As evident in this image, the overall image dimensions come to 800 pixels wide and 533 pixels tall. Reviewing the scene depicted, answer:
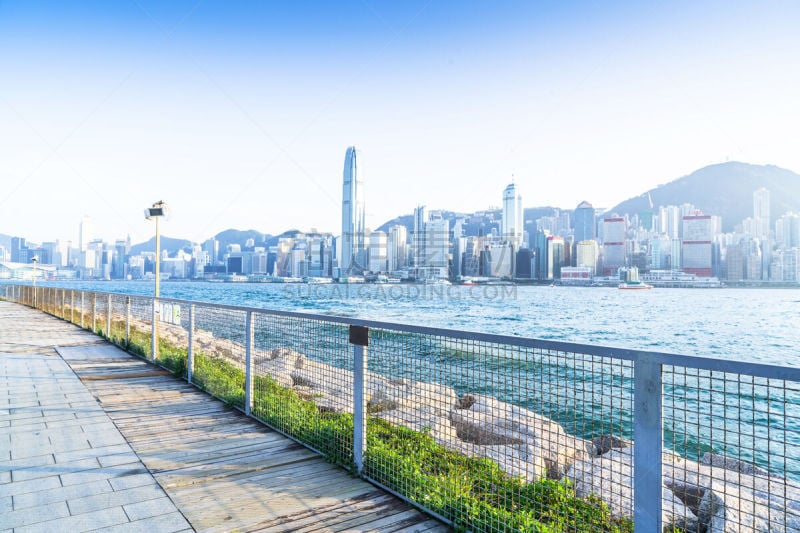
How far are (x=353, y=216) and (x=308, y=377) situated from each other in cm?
5481

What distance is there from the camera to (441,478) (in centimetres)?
314

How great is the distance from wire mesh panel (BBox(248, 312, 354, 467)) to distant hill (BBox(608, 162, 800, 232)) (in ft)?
391

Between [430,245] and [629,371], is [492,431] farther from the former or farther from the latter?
[430,245]

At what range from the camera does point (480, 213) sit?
3499 inches

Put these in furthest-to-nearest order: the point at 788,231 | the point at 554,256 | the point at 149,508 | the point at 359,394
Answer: the point at 554,256
the point at 788,231
the point at 359,394
the point at 149,508

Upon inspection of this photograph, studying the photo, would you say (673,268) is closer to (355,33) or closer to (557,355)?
(355,33)

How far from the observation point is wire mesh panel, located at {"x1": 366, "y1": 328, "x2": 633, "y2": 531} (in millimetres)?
2588

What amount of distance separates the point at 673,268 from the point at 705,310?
43.4 meters

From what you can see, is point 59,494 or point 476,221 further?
point 476,221

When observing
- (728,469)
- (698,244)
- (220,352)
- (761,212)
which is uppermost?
(761,212)

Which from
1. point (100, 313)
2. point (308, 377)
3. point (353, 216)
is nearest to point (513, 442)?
point (308, 377)

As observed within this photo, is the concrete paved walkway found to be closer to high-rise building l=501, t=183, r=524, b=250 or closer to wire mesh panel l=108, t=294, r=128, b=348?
wire mesh panel l=108, t=294, r=128, b=348

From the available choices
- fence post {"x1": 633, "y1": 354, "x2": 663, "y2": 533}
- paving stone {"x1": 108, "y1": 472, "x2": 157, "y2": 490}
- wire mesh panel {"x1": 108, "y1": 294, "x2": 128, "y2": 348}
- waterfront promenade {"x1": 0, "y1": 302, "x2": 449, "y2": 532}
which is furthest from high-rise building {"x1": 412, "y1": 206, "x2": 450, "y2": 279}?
fence post {"x1": 633, "y1": 354, "x2": 663, "y2": 533}

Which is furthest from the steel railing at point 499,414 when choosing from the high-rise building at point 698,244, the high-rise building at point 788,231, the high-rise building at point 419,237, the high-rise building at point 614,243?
the high-rise building at point 788,231
